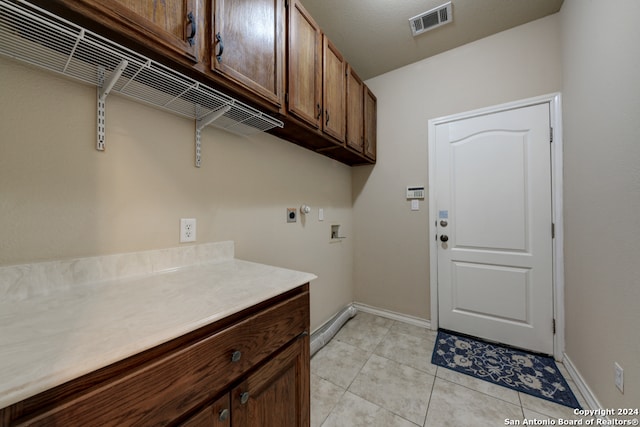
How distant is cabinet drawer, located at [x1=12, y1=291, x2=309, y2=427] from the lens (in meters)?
0.44

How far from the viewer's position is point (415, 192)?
7.61 feet

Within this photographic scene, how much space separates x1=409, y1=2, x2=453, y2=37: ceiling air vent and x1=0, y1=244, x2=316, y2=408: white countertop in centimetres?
212

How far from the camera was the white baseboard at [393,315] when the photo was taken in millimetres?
2271

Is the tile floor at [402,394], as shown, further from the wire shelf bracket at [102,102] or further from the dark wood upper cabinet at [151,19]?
the dark wood upper cabinet at [151,19]

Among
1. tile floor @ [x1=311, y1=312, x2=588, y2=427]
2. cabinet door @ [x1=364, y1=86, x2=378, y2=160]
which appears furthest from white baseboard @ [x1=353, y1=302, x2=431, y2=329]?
cabinet door @ [x1=364, y1=86, x2=378, y2=160]

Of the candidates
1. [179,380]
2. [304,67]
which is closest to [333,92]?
[304,67]

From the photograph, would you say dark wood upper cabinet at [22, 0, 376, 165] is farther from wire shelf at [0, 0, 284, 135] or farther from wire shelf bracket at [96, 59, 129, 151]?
wire shelf bracket at [96, 59, 129, 151]

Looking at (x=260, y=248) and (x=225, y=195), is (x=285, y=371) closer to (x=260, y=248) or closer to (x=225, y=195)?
(x=260, y=248)

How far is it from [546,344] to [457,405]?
1.07 meters

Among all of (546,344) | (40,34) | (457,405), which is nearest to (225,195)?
(40,34)

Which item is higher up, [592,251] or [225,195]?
[225,195]

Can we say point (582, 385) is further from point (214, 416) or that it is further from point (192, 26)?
point (192, 26)

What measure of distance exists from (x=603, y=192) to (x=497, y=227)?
0.78m

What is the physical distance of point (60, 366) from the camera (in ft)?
1.36
